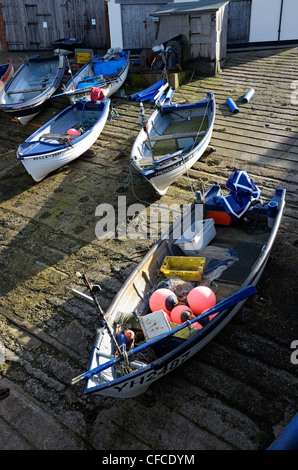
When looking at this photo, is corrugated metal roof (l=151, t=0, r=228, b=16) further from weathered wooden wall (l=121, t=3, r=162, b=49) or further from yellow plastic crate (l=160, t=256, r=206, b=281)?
yellow plastic crate (l=160, t=256, r=206, b=281)

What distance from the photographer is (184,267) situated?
7227mm

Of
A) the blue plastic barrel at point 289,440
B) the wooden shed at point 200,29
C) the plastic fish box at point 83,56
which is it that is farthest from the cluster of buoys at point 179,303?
the plastic fish box at point 83,56

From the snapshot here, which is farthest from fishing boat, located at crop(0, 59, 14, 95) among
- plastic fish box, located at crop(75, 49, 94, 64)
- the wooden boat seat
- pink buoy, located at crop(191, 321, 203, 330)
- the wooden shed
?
pink buoy, located at crop(191, 321, 203, 330)

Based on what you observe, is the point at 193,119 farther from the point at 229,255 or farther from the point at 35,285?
the point at 35,285

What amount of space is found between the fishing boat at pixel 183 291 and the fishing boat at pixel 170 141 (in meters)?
1.69

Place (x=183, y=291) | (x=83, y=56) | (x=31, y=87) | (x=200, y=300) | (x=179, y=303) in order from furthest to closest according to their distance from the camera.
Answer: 1. (x=83, y=56)
2. (x=31, y=87)
3. (x=183, y=291)
4. (x=179, y=303)
5. (x=200, y=300)

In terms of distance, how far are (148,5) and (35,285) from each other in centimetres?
A: 1497

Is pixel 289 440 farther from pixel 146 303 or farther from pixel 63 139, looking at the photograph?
pixel 63 139

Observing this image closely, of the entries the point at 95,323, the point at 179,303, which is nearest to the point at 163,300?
the point at 179,303

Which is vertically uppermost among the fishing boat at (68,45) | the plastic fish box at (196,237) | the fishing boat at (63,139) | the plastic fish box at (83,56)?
the fishing boat at (68,45)

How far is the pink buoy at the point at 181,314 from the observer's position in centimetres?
607

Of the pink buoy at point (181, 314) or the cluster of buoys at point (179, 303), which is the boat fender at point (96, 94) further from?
the pink buoy at point (181, 314)

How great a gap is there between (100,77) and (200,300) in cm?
1165

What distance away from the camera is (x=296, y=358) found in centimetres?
624
